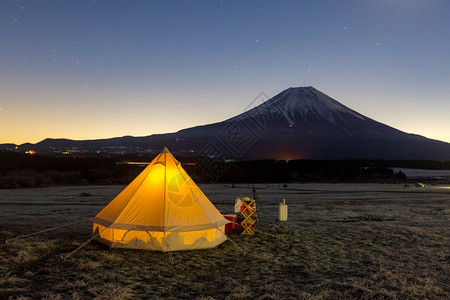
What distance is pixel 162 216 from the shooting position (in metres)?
9.30

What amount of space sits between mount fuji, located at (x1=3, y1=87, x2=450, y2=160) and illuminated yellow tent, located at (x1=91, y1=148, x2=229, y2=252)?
374ft

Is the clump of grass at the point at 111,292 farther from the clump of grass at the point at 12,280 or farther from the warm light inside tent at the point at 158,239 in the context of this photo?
the warm light inside tent at the point at 158,239

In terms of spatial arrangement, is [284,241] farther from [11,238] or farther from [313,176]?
[313,176]

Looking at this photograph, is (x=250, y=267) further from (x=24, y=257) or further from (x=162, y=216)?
(x=24, y=257)

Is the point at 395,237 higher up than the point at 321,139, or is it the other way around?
the point at 321,139

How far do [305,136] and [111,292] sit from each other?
162 metres

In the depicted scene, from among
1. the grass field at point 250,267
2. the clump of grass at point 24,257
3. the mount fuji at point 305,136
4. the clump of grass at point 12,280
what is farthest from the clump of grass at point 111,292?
the mount fuji at point 305,136

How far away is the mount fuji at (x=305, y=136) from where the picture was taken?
147125 millimetres

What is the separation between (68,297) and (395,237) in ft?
29.3

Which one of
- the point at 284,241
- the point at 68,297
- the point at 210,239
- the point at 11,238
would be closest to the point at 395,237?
Result: the point at 284,241

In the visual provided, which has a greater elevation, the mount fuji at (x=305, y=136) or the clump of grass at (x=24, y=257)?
the mount fuji at (x=305, y=136)

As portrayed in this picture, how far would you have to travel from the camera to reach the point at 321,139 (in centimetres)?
16062

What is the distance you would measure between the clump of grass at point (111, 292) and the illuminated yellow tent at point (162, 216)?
2562 millimetres

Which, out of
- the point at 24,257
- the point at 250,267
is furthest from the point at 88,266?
the point at 250,267
